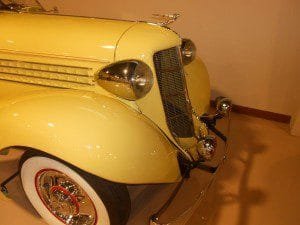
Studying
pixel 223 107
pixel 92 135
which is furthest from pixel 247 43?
pixel 92 135

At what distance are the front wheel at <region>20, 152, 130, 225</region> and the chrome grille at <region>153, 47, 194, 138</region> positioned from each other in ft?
1.75

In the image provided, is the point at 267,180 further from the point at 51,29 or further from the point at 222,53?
the point at 51,29

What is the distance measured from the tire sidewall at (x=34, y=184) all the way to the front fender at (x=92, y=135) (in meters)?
0.15

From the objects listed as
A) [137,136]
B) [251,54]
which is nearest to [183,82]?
[137,136]

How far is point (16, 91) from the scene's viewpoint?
210cm

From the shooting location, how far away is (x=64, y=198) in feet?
5.75

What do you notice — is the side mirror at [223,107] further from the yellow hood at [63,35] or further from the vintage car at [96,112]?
the yellow hood at [63,35]

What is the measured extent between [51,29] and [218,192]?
5.33 ft

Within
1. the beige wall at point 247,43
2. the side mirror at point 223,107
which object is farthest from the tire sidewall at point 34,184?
the beige wall at point 247,43

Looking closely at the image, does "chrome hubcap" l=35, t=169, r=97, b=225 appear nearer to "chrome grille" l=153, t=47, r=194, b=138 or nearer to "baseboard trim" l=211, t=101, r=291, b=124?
"chrome grille" l=153, t=47, r=194, b=138

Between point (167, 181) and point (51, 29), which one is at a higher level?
point (51, 29)

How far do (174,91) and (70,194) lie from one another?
2.81ft

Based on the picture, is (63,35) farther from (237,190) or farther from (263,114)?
(263,114)

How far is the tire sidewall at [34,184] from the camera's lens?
60.4 inches
